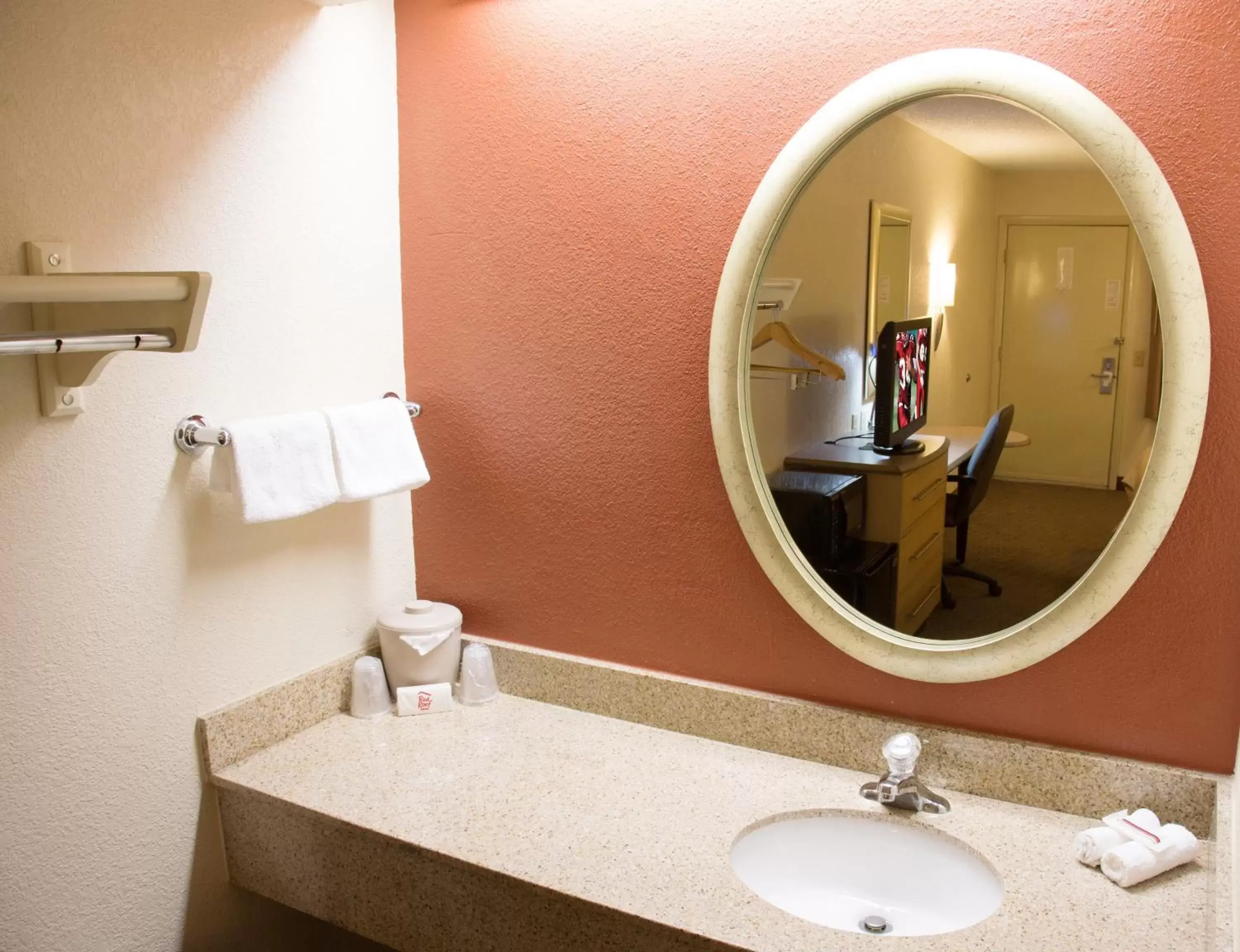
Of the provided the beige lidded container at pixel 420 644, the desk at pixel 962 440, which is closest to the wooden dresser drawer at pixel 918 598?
the desk at pixel 962 440

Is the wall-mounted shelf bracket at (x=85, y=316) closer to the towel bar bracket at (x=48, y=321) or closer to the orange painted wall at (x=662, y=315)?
the towel bar bracket at (x=48, y=321)

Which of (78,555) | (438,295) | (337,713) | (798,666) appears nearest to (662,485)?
Answer: (798,666)

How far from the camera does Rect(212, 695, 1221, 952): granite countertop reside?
1.21 metres

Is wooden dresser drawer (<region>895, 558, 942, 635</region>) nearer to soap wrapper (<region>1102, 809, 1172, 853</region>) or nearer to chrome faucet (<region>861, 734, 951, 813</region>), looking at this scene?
chrome faucet (<region>861, 734, 951, 813</region>)

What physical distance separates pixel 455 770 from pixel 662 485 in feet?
1.75

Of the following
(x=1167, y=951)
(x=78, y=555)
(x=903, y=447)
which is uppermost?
(x=903, y=447)

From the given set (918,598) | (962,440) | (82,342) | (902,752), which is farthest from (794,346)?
(82,342)

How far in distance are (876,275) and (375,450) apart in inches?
32.1

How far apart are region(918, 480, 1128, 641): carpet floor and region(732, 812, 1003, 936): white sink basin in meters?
0.28

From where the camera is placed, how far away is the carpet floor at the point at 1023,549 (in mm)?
1365

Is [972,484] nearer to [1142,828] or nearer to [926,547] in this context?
[926,547]

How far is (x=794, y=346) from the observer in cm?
153

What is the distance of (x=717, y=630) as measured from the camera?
1664 mm

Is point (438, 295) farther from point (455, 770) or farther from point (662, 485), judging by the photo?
point (455, 770)
